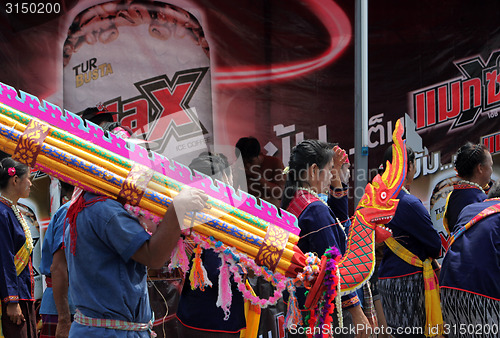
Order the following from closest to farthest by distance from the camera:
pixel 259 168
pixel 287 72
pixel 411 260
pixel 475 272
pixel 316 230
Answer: pixel 316 230 → pixel 475 272 → pixel 411 260 → pixel 259 168 → pixel 287 72

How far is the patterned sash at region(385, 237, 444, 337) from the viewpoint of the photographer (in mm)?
4242

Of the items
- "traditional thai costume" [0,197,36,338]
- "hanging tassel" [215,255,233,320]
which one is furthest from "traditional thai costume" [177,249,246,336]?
"traditional thai costume" [0,197,36,338]

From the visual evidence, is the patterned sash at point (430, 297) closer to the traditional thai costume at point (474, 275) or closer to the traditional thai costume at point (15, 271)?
the traditional thai costume at point (474, 275)

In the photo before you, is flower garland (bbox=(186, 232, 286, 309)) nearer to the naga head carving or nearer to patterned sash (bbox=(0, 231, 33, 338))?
the naga head carving

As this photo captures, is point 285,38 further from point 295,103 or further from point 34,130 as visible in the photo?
point 34,130

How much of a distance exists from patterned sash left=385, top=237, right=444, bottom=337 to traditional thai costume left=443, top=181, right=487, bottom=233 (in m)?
0.41

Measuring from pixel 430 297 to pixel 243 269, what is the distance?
88.7 inches

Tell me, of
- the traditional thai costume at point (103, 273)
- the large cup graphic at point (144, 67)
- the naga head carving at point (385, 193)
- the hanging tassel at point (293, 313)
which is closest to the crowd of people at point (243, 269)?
the traditional thai costume at point (103, 273)

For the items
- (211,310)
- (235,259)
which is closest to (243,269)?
(235,259)

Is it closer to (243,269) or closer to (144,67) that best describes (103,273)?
(243,269)

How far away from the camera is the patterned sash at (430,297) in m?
4.24

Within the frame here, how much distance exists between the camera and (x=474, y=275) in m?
3.65

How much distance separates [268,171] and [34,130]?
11.0 feet

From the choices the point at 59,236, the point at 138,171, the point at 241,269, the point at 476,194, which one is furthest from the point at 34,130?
Answer: the point at 476,194
